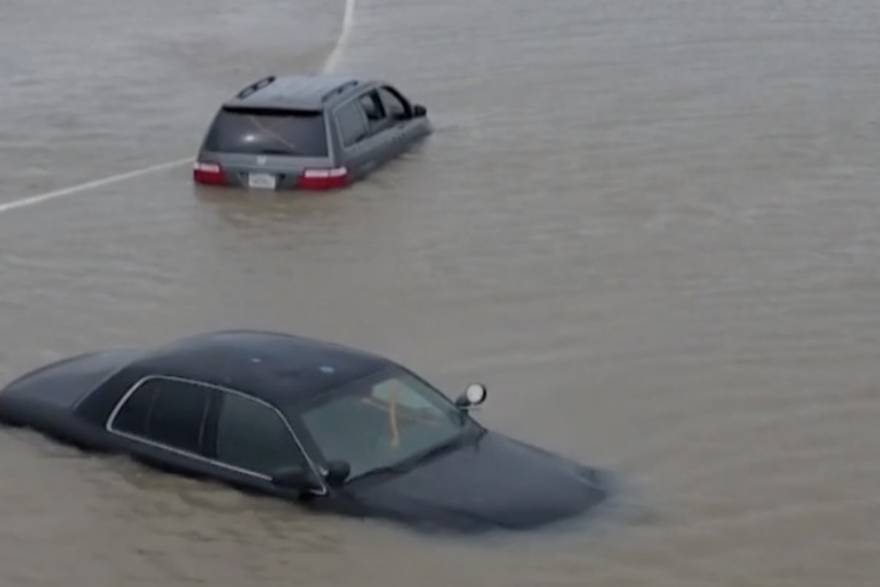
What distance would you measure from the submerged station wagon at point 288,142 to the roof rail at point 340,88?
0.04 ft

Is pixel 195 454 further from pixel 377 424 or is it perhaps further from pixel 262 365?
pixel 377 424

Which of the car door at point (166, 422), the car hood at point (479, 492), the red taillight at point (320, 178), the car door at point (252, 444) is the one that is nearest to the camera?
the car hood at point (479, 492)

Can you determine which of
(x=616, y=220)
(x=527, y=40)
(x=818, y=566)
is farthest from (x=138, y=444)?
(x=527, y=40)

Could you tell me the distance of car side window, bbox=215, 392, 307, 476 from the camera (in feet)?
41.7

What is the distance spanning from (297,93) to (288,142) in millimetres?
768

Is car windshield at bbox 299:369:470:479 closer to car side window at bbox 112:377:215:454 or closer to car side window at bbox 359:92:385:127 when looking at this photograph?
car side window at bbox 112:377:215:454

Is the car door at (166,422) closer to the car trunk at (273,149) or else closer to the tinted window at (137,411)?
the tinted window at (137,411)

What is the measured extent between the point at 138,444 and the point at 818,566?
4201 millimetres

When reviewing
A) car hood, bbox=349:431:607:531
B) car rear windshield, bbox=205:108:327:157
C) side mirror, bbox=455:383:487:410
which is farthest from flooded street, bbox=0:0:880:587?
side mirror, bbox=455:383:487:410

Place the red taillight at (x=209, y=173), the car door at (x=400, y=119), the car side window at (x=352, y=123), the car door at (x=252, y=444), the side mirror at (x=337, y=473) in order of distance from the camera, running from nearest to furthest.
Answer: the side mirror at (x=337, y=473) < the car door at (x=252, y=444) < the car side window at (x=352, y=123) < the red taillight at (x=209, y=173) < the car door at (x=400, y=119)

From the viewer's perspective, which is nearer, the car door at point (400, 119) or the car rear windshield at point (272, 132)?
the car rear windshield at point (272, 132)

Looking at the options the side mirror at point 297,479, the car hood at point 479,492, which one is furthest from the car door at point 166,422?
the car hood at point 479,492

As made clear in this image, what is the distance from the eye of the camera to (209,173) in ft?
76.4

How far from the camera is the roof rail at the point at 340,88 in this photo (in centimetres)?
2320
